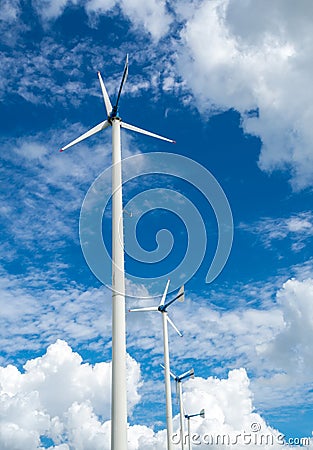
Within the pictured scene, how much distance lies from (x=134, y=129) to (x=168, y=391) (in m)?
36.7

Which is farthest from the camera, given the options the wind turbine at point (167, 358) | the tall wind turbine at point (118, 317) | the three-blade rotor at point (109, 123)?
the wind turbine at point (167, 358)

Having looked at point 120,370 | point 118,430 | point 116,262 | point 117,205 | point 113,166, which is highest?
point 113,166

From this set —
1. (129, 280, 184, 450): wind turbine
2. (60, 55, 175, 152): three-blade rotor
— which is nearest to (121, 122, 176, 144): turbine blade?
(60, 55, 175, 152): three-blade rotor

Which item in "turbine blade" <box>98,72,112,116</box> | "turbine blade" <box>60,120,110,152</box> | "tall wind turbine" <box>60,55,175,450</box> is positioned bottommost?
"tall wind turbine" <box>60,55,175,450</box>

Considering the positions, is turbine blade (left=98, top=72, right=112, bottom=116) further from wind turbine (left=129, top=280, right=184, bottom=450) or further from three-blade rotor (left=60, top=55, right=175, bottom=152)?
wind turbine (left=129, top=280, right=184, bottom=450)

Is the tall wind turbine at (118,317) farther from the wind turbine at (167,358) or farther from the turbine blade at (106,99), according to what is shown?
the wind turbine at (167,358)

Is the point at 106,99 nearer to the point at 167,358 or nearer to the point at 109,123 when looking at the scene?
the point at 109,123

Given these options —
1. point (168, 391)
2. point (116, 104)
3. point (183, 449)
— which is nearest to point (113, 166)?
point (116, 104)

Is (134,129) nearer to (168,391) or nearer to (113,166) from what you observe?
(113,166)

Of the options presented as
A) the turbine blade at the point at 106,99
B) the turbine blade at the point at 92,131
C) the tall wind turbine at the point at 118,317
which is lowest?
the tall wind turbine at the point at 118,317

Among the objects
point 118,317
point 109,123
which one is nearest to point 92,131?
point 109,123

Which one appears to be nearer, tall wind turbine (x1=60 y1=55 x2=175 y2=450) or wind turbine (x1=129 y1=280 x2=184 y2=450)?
tall wind turbine (x1=60 y1=55 x2=175 y2=450)

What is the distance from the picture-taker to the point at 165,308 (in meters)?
76.0

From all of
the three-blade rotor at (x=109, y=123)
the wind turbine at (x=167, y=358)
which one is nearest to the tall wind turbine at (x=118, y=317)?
the three-blade rotor at (x=109, y=123)
